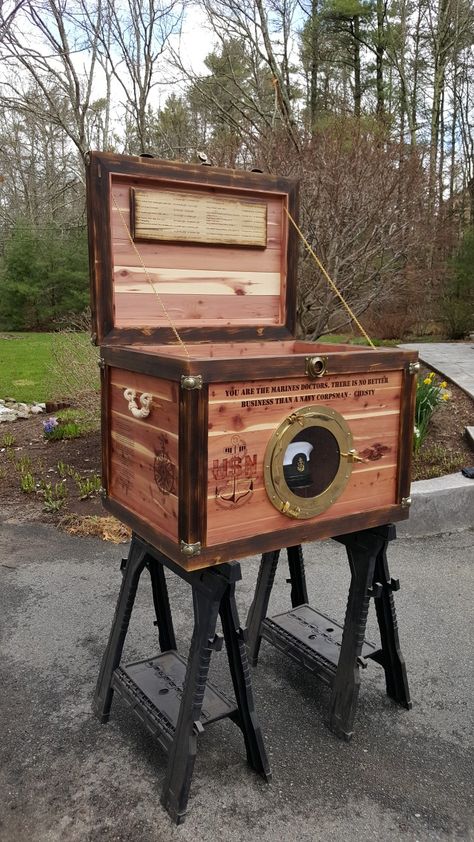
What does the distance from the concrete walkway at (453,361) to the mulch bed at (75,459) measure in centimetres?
99

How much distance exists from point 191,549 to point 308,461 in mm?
486

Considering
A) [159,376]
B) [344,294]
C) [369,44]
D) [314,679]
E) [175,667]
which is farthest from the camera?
[369,44]

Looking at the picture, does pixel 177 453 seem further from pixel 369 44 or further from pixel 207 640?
pixel 369 44

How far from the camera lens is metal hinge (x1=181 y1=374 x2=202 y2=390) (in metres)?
1.63

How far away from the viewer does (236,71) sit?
12.4m

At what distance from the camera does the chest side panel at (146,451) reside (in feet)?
5.85

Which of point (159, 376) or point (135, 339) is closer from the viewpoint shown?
point (159, 376)

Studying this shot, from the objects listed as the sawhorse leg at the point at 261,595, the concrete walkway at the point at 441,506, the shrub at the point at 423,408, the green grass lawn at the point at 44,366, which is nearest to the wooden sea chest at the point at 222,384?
the sawhorse leg at the point at 261,595

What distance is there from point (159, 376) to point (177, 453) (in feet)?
0.73

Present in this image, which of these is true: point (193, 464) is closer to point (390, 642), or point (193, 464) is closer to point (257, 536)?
point (257, 536)

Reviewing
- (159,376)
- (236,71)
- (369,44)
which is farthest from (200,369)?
(369,44)

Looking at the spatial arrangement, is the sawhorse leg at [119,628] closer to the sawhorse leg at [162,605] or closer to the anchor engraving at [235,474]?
the sawhorse leg at [162,605]

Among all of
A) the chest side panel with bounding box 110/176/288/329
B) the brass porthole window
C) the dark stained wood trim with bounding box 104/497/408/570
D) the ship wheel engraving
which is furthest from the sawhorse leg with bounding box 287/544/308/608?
the ship wheel engraving

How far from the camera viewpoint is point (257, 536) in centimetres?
186
